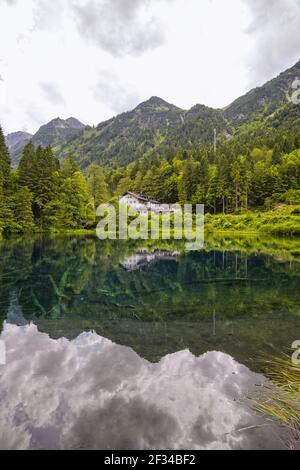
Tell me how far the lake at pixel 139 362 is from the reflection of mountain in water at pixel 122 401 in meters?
0.02

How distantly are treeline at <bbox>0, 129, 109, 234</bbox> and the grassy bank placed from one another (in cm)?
2585

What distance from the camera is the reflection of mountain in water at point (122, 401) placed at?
4309 millimetres

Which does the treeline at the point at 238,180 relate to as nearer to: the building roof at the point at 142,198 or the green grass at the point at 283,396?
the building roof at the point at 142,198

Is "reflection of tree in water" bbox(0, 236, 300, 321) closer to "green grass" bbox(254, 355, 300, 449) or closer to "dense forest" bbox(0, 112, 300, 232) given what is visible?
"green grass" bbox(254, 355, 300, 449)

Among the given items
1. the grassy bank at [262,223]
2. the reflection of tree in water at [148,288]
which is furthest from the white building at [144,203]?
the reflection of tree in water at [148,288]

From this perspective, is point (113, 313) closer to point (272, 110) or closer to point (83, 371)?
point (83, 371)

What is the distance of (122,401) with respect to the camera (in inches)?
209

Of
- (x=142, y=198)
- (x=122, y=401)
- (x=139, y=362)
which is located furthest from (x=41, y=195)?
(x=122, y=401)

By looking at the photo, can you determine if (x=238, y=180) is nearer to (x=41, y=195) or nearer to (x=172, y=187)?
(x=172, y=187)

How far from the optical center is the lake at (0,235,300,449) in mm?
4461

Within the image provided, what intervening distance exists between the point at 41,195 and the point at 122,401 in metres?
55.1

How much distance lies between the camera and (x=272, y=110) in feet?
633
